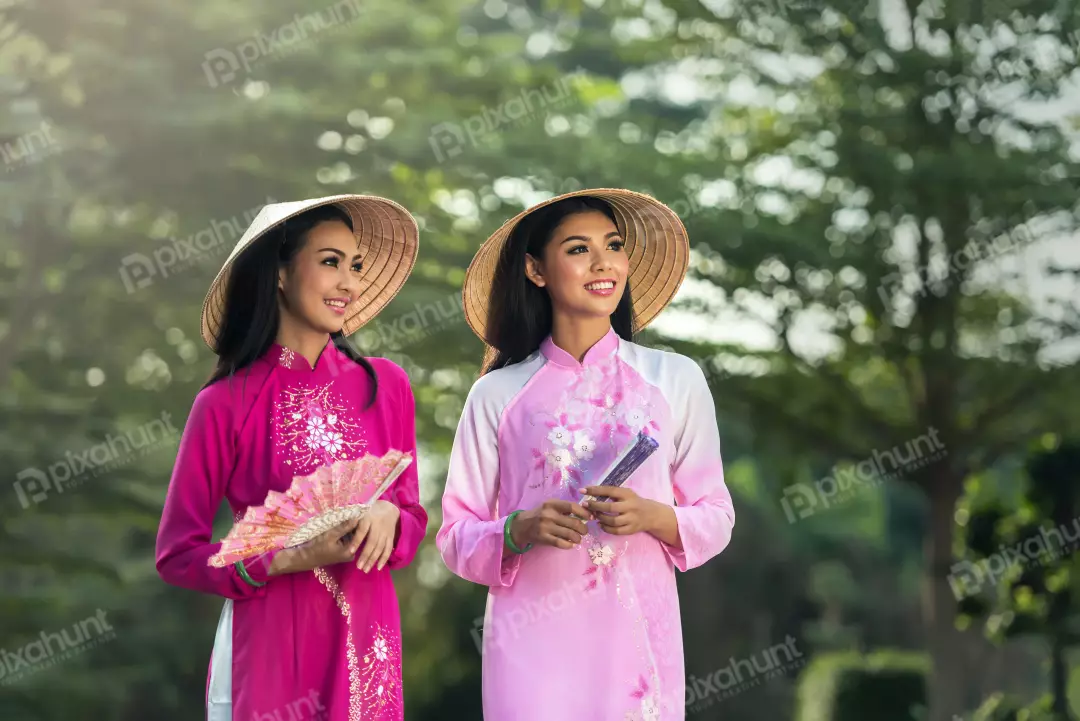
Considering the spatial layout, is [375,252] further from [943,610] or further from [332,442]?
[943,610]

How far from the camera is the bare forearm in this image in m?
2.59

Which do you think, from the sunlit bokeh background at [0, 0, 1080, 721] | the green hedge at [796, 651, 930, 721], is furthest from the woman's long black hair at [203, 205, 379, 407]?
the green hedge at [796, 651, 930, 721]

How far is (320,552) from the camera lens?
2512 mm

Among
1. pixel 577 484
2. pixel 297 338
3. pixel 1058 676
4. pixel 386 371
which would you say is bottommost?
pixel 1058 676

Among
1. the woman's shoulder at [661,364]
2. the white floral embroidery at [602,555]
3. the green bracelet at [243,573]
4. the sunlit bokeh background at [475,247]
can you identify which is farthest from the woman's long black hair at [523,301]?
the sunlit bokeh background at [475,247]

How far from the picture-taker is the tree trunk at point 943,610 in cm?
874

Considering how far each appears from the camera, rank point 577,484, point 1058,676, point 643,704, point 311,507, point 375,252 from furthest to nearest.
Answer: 1. point 1058,676
2. point 375,252
3. point 577,484
4. point 643,704
5. point 311,507

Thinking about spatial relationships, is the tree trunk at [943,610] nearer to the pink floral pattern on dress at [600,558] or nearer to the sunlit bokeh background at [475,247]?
the sunlit bokeh background at [475,247]

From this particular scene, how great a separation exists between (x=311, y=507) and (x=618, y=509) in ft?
1.90

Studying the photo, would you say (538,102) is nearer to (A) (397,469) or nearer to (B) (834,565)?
(B) (834,565)

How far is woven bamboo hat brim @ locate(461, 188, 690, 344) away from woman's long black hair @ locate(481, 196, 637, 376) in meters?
0.02

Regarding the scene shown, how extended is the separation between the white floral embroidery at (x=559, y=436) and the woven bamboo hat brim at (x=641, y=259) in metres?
0.35

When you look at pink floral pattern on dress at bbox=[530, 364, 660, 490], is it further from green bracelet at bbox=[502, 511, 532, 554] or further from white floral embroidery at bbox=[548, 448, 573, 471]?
green bracelet at bbox=[502, 511, 532, 554]

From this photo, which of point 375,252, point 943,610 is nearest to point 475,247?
point 943,610
